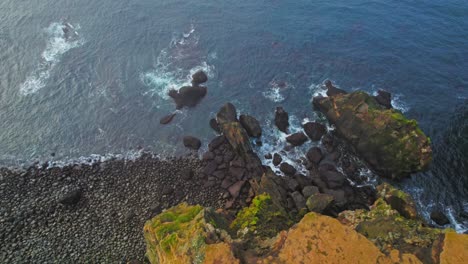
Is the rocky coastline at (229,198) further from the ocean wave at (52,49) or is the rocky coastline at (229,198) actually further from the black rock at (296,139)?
the ocean wave at (52,49)

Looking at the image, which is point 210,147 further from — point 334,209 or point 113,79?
point 113,79

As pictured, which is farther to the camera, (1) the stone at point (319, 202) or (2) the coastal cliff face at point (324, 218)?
(1) the stone at point (319, 202)

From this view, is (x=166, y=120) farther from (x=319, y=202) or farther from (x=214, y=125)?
(x=319, y=202)

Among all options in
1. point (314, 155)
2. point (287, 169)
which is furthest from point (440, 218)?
point (287, 169)

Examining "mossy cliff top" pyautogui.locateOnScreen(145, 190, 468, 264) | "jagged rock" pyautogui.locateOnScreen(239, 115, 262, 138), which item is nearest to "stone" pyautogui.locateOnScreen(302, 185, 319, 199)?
"mossy cliff top" pyautogui.locateOnScreen(145, 190, 468, 264)

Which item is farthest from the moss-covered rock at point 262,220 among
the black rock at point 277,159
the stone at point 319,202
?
the black rock at point 277,159

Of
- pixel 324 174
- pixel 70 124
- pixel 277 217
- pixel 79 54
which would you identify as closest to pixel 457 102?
pixel 324 174
